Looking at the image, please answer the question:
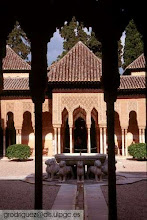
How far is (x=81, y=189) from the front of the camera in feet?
31.4

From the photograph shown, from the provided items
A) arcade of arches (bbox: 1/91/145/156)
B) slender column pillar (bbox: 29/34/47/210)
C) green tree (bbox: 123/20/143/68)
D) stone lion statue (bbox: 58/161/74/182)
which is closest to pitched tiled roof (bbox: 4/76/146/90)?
arcade of arches (bbox: 1/91/145/156)

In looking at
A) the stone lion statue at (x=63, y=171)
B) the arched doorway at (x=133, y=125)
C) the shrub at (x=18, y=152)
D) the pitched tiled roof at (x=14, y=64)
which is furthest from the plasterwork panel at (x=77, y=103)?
the stone lion statue at (x=63, y=171)

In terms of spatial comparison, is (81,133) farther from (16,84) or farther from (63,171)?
(63,171)

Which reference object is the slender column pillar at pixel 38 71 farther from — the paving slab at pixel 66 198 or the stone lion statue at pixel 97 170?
the stone lion statue at pixel 97 170

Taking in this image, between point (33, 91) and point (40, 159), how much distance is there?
0.93m

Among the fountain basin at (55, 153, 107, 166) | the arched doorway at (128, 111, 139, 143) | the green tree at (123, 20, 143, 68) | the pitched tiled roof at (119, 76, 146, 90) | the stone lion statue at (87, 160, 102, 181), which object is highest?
the green tree at (123, 20, 143, 68)

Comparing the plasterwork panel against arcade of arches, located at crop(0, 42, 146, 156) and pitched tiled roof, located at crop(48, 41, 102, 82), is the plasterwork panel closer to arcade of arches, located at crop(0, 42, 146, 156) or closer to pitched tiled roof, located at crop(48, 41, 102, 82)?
arcade of arches, located at crop(0, 42, 146, 156)

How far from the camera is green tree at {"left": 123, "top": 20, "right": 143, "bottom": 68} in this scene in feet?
114

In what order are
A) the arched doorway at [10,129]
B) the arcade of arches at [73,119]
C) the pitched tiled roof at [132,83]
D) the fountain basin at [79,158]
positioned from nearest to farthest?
the fountain basin at [79,158], the arcade of arches at [73,119], the pitched tiled roof at [132,83], the arched doorway at [10,129]

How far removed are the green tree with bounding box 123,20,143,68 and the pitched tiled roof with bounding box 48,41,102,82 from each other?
9258mm

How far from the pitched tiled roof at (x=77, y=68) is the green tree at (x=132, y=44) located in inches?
364

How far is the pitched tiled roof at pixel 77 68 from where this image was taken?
24219 mm

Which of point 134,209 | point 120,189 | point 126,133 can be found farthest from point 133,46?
point 134,209

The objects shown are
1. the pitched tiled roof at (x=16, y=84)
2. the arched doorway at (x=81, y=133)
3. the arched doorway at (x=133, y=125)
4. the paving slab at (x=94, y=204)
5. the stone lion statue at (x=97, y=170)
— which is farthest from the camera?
the arched doorway at (x=81, y=133)
